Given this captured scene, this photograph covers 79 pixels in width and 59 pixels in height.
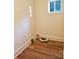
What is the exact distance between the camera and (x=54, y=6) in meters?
3.61

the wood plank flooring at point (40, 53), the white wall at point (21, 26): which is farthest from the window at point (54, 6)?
the wood plank flooring at point (40, 53)

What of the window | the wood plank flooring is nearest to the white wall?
the wood plank flooring

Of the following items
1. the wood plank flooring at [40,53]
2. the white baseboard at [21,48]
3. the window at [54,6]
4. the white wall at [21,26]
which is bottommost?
the wood plank flooring at [40,53]

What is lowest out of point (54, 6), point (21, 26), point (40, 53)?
point (40, 53)

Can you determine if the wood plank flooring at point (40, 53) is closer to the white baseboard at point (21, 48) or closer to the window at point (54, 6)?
the white baseboard at point (21, 48)

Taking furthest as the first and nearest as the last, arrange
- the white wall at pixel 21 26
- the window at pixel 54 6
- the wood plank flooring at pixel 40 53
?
the window at pixel 54 6
the white wall at pixel 21 26
the wood plank flooring at pixel 40 53

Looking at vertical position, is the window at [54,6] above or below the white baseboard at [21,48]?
above

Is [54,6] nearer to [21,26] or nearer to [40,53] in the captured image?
[21,26]

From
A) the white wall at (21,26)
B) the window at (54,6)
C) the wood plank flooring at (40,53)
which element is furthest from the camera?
the window at (54,6)

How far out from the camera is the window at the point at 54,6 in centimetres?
353

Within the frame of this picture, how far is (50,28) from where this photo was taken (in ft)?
12.3

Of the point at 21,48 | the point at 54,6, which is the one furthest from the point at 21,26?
the point at 54,6
